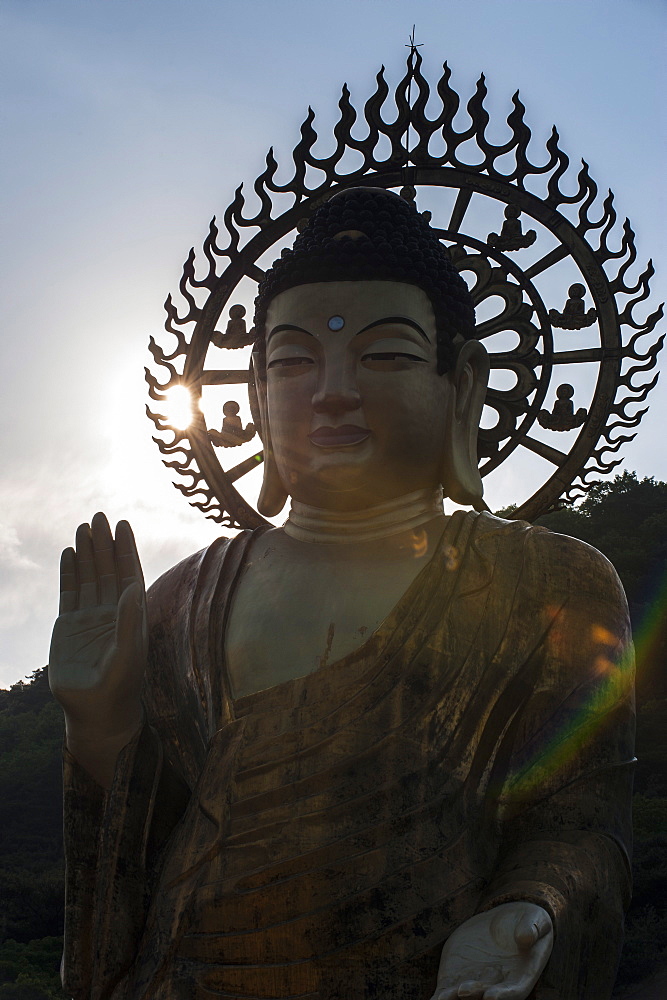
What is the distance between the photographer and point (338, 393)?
3.90m

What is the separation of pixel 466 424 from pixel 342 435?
0.58 metres

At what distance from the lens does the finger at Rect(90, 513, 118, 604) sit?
385cm

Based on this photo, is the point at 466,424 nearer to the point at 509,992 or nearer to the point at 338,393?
the point at 338,393

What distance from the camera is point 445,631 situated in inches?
141

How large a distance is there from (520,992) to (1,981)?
446 inches

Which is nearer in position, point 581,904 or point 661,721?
point 581,904

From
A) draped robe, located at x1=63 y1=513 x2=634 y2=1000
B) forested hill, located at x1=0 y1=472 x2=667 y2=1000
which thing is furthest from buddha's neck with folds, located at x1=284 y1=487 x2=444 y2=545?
forested hill, located at x1=0 y1=472 x2=667 y2=1000

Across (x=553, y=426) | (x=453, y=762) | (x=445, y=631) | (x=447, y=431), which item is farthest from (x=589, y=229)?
(x=453, y=762)

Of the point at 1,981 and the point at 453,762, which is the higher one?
the point at 453,762

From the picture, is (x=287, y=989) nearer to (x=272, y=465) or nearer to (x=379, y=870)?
(x=379, y=870)

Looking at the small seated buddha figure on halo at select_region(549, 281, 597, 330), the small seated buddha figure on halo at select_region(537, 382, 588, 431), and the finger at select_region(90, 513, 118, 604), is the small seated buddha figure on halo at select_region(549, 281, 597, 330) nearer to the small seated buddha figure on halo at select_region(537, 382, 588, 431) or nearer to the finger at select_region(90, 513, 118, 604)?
the small seated buddha figure on halo at select_region(537, 382, 588, 431)

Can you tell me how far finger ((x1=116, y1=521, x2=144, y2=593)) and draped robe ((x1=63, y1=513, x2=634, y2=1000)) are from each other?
0.29 meters

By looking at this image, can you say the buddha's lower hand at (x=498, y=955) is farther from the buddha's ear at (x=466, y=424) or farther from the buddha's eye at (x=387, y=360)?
the buddha's eye at (x=387, y=360)

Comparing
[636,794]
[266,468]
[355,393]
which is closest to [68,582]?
[266,468]
